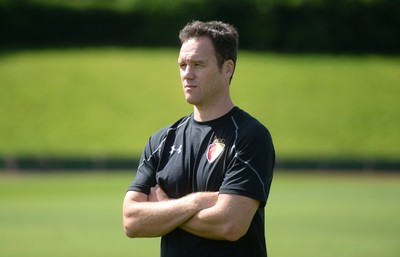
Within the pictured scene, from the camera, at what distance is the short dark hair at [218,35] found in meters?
4.66

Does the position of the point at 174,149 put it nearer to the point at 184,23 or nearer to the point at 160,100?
the point at 160,100

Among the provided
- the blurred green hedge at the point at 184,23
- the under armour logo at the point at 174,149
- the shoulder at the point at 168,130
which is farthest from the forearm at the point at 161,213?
the blurred green hedge at the point at 184,23

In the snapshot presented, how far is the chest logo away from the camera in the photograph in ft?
15.0

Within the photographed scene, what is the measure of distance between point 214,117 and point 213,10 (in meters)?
50.7

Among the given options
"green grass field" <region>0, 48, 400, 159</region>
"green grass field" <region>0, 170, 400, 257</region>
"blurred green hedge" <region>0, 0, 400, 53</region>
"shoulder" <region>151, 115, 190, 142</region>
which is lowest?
"green grass field" <region>0, 170, 400, 257</region>

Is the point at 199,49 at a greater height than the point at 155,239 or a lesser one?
greater

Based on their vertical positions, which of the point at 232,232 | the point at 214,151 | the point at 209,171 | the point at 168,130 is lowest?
the point at 232,232

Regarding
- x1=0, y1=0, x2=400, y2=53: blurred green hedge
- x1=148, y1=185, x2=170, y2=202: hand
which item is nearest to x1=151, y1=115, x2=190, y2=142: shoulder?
x1=148, y1=185, x2=170, y2=202: hand

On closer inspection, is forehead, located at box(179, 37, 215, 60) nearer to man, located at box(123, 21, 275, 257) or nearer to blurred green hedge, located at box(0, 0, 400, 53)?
man, located at box(123, 21, 275, 257)

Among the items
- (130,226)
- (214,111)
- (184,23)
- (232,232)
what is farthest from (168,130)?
(184,23)

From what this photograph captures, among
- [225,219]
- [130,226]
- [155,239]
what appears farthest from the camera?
[155,239]

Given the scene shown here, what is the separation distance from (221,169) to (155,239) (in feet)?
37.9

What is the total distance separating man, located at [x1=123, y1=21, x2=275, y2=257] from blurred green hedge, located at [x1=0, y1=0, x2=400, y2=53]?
49.9 meters

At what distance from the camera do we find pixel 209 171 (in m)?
4.61
